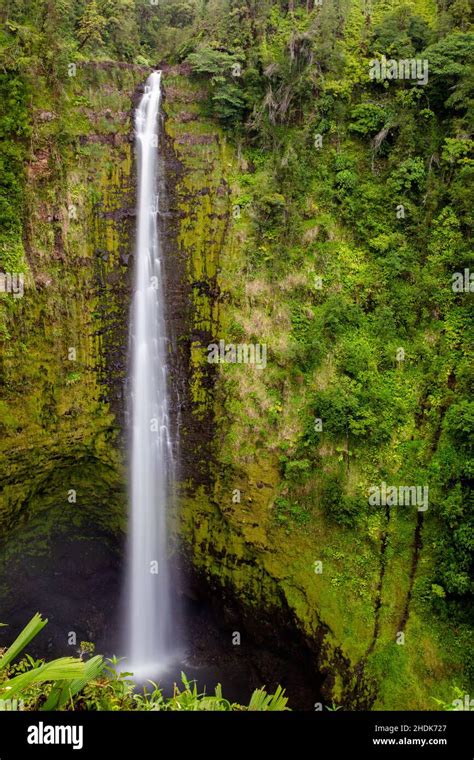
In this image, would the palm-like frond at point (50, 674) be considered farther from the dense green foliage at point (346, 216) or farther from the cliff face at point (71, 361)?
the cliff face at point (71, 361)

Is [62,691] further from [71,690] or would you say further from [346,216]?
[346,216]

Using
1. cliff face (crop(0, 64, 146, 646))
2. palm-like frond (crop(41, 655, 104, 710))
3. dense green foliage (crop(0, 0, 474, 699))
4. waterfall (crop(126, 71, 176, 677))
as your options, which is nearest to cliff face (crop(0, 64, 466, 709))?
cliff face (crop(0, 64, 146, 646))

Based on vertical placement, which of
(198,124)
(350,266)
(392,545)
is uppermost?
(198,124)

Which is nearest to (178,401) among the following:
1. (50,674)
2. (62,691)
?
(62,691)

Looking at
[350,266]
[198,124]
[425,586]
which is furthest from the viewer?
[198,124]
